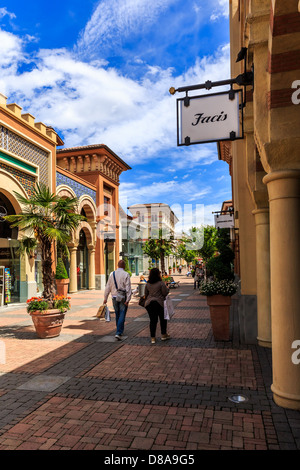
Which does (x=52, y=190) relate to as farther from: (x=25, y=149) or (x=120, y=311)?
(x=120, y=311)

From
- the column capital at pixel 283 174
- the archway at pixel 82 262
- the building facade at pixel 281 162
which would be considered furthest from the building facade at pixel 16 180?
the column capital at pixel 283 174

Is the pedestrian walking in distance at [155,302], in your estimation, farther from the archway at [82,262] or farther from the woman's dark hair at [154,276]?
the archway at [82,262]

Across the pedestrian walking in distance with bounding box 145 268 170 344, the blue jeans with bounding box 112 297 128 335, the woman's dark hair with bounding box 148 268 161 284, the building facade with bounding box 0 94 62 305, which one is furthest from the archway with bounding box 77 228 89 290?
the pedestrian walking in distance with bounding box 145 268 170 344

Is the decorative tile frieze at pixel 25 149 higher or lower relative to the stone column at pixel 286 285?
higher

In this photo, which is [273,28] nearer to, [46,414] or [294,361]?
[294,361]

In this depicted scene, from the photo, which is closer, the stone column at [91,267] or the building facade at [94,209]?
the building facade at [94,209]

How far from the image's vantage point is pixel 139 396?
4.67 metres

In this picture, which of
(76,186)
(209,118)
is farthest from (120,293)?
(76,186)

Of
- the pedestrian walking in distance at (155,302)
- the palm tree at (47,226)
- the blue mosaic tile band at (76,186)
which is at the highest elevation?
the blue mosaic tile band at (76,186)

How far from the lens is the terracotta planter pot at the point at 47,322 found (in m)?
8.29

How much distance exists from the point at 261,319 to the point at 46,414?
14.8 ft

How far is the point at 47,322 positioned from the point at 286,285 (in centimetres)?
603

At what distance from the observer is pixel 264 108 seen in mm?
4332

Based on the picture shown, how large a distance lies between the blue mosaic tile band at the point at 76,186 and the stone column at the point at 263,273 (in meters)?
15.1
